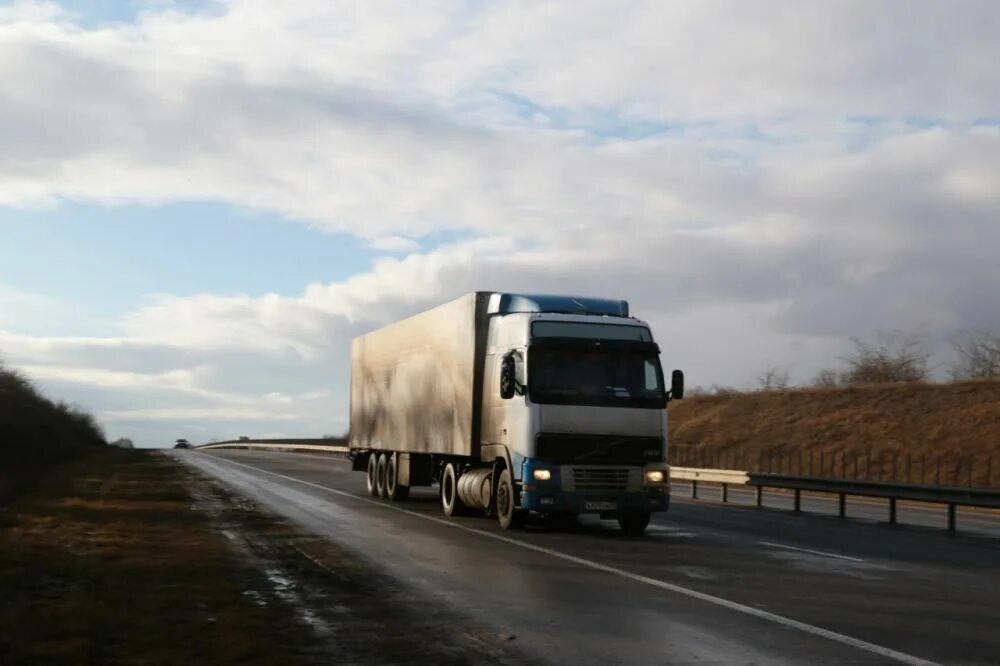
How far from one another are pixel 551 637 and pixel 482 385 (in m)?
11.6

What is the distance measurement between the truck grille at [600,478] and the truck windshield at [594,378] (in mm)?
966

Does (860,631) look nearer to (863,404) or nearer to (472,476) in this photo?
(472,476)

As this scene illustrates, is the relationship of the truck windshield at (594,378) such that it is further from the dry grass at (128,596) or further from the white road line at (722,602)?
the dry grass at (128,596)

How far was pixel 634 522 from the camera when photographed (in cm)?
1961

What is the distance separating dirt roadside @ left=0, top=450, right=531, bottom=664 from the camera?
8594mm

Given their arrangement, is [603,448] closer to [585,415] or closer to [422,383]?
[585,415]

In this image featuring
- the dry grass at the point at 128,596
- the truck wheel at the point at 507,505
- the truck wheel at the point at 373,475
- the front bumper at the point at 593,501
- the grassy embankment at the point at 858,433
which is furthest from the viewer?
the grassy embankment at the point at 858,433

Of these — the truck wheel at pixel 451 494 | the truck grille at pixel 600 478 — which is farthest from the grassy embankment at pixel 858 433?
the truck grille at pixel 600 478

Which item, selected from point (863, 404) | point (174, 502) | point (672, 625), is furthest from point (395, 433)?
point (863, 404)

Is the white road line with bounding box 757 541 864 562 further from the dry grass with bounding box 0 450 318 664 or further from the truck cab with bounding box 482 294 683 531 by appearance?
the dry grass with bounding box 0 450 318 664

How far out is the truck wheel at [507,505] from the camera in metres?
19.0

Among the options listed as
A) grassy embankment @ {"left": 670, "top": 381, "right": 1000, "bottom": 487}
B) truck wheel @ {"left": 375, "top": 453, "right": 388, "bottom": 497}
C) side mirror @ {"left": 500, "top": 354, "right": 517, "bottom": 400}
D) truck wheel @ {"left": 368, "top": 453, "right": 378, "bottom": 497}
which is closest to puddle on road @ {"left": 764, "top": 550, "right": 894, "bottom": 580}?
side mirror @ {"left": 500, "top": 354, "right": 517, "bottom": 400}

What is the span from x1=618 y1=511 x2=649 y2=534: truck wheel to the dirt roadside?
17.0 feet

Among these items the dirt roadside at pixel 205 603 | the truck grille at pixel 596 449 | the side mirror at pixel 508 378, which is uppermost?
the side mirror at pixel 508 378
